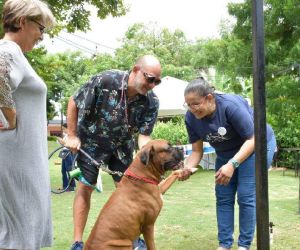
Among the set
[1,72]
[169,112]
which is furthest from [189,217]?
[169,112]

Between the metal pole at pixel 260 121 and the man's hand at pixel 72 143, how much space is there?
1.89 metres

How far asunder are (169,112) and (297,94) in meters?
7.51

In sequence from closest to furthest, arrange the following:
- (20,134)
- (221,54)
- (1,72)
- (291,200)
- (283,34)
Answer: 1. (1,72)
2. (20,134)
3. (291,200)
4. (283,34)
5. (221,54)

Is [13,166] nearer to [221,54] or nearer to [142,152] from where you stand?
[142,152]

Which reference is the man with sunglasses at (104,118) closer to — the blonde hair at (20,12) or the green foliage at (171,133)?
the blonde hair at (20,12)

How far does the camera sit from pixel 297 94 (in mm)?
9883

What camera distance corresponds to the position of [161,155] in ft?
14.0

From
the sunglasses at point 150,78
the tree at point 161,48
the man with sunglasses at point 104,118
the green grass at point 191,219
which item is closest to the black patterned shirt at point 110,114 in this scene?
the man with sunglasses at point 104,118

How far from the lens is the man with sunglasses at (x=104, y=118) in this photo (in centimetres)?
439

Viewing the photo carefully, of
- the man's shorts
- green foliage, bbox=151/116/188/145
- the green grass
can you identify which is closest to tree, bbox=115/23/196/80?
green foliage, bbox=151/116/188/145

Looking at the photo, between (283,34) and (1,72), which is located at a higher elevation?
(283,34)

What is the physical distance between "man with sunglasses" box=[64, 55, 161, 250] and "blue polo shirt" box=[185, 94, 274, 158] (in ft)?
1.73

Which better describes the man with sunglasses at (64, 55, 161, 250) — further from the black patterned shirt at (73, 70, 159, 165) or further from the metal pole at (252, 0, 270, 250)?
the metal pole at (252, 0, 270, 250)

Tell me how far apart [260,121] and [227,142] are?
1673mm
